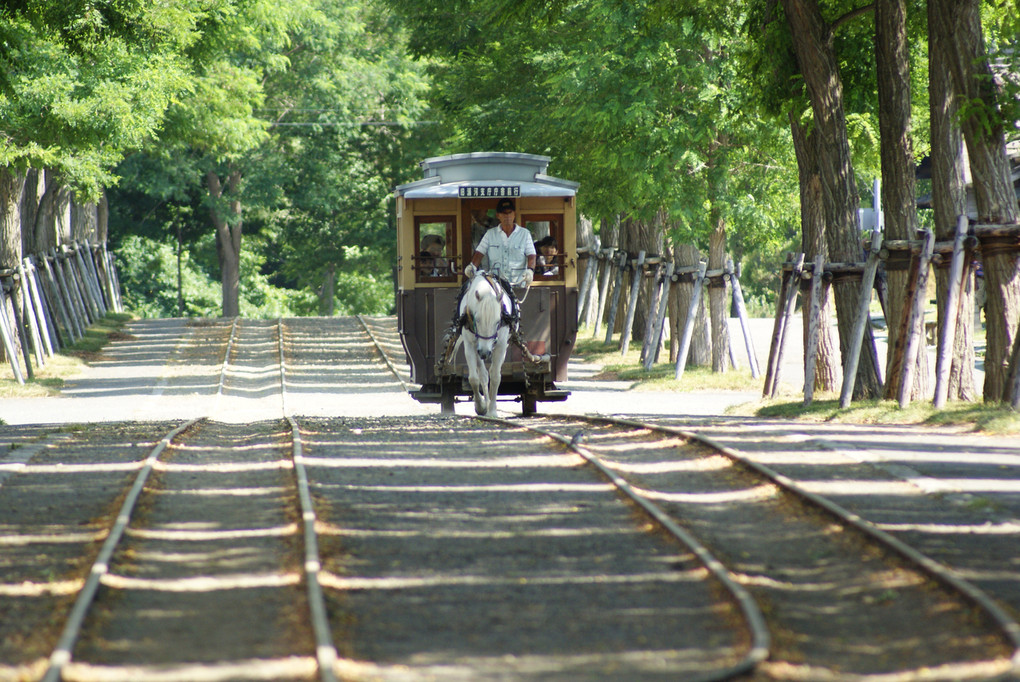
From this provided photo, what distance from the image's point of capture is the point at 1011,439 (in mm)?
13867

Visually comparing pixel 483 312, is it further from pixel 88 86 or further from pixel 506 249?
pixel 88 86

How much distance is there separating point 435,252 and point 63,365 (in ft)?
54.7

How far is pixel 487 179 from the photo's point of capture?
18469 mm

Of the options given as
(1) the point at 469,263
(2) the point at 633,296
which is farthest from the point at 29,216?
(1) the point at 469,263

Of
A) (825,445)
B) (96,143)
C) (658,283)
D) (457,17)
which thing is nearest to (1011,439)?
(825,445)

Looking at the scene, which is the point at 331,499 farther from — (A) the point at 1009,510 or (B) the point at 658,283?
(B) the point at 658,283

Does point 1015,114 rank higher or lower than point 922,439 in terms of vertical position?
higher

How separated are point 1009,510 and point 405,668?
5450mm

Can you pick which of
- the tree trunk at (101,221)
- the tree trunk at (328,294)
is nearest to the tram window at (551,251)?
the tree trunk at (101,221)

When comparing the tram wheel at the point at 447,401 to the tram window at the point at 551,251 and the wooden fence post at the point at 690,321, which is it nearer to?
the tram window at the point at 551,251

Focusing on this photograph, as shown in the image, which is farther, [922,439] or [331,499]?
[922,439]

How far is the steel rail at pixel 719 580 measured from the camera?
6125 mm

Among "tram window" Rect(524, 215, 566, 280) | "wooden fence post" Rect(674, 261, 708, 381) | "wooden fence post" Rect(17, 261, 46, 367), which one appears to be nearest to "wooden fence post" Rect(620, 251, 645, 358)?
"wooden fence post" Rect(674, 261, 708, 381)

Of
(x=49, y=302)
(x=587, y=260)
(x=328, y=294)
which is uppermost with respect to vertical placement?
(x=587, y=260)
